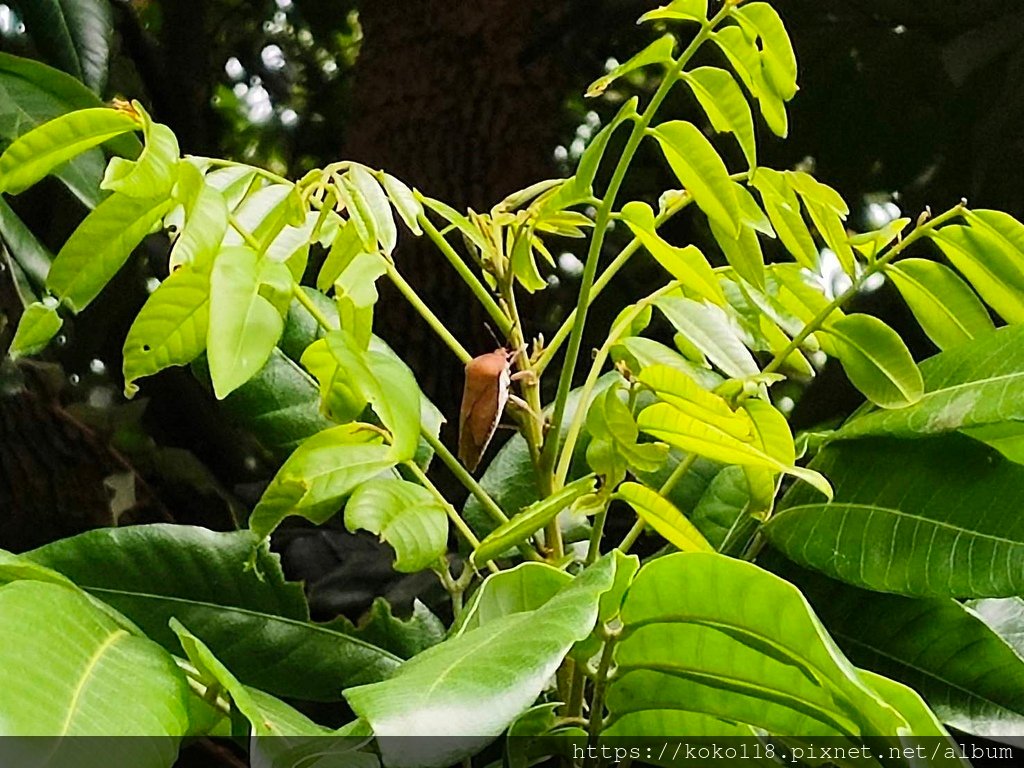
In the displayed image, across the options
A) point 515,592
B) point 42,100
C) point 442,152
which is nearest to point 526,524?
point 515,592

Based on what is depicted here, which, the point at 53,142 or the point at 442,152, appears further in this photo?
the point at 442,152

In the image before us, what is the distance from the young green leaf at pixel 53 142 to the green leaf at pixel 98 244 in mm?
22

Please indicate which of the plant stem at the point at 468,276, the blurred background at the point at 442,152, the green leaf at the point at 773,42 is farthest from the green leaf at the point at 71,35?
→ the green leaf at the point at 773,42

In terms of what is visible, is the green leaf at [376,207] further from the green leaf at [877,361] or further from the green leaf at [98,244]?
the green leaf at [877,361]

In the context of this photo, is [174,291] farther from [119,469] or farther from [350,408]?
[119,469]

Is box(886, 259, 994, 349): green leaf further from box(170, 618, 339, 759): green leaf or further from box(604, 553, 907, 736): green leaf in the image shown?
box(170, 618, 339, 759): green leaf

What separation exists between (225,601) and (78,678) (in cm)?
20

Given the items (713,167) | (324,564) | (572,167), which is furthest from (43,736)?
(572,167)

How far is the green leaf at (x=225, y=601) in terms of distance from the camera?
1.44 ft

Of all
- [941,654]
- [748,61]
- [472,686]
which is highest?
[748,61]

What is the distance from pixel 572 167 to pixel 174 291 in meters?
0.92

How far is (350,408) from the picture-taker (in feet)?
1.25

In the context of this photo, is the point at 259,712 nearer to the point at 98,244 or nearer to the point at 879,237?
the point at 98,244

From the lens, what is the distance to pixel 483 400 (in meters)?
0.37
